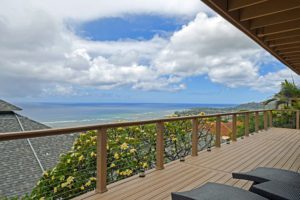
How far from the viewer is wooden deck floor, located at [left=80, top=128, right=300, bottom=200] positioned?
3520 mm

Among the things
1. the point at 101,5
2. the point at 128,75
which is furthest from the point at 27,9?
the point at 128,75

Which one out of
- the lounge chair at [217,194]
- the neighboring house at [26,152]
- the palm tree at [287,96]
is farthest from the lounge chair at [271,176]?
the palm tree at [287,96]

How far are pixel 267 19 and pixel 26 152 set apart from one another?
9.85m

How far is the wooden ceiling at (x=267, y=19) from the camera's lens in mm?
3285

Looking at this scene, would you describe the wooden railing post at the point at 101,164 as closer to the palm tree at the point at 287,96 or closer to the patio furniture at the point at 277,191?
the patio furniture at the point at 277,191

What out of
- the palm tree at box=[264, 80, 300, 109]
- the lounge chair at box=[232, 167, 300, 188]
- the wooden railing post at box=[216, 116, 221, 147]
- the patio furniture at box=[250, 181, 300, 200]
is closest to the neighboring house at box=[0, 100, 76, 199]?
the wooden railing post at box=[216, 116, 221, 147]

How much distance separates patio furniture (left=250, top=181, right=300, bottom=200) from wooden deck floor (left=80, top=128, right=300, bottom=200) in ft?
4.11

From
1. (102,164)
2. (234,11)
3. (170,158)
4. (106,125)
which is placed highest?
(234,11)

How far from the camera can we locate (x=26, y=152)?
10469mm

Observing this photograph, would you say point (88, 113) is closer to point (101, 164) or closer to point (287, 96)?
point (287, 96)

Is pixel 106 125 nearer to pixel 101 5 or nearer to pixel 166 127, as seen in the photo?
pixel 166 127

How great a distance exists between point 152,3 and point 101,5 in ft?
10.0

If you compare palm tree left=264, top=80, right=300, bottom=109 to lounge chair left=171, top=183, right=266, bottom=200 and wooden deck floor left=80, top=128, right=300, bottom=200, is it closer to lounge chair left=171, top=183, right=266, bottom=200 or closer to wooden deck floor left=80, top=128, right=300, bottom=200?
wooden deck floor left=80, top=128, right=300, bottom=200

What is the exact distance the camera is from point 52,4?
12328mm
